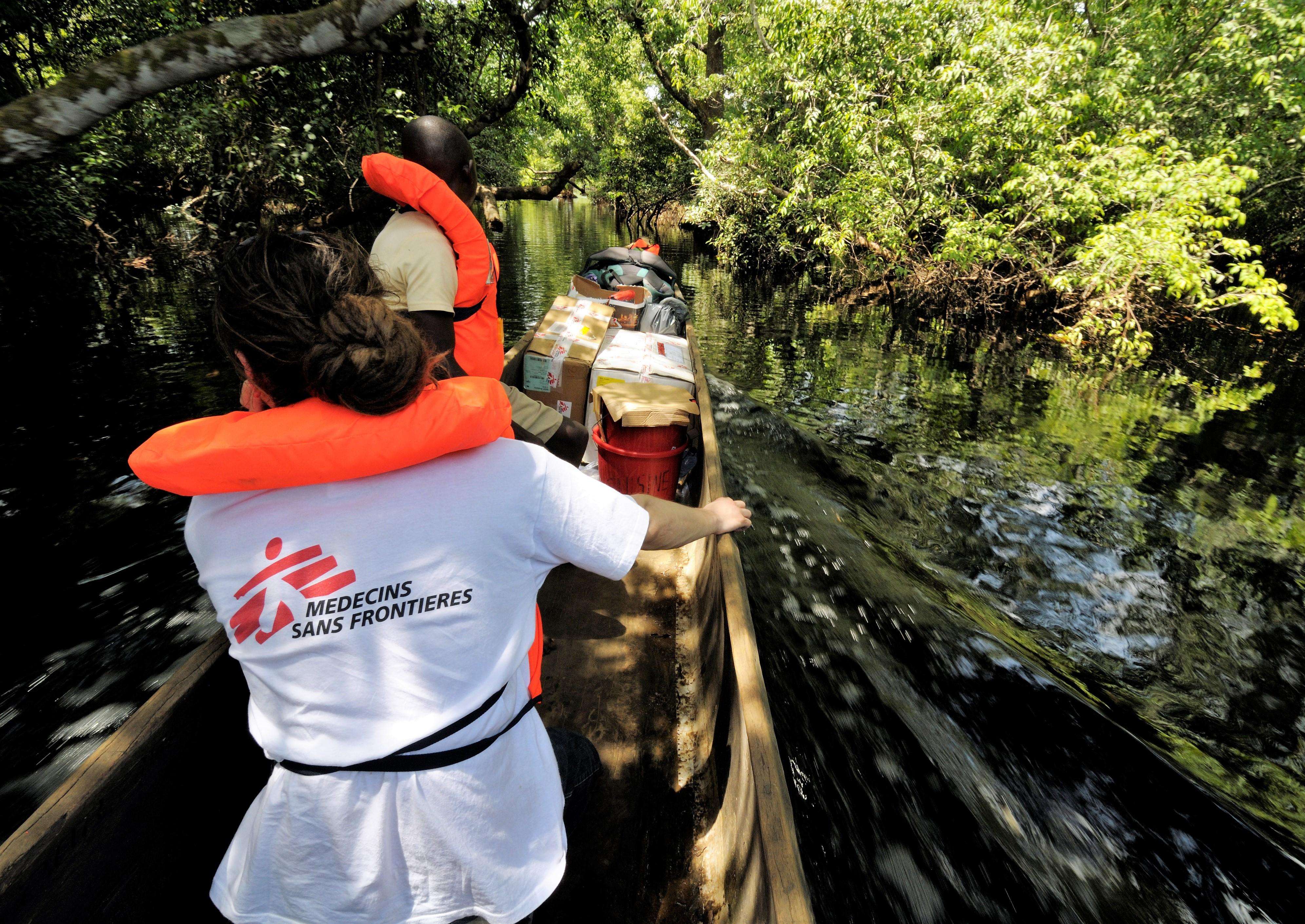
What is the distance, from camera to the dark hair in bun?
0.93 m

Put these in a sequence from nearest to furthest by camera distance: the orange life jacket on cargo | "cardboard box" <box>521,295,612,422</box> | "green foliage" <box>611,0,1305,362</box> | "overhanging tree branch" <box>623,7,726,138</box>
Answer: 1. the orange life jacket on cargo
2. "cardboard box" <box>521,295,612,422</box>
3. "green foliage" <box>611,0,1305,362</box>
4. "overhanging tree branch" <box>623,7,726,138</box>

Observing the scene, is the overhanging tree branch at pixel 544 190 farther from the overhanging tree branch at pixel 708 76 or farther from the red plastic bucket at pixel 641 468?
the red plastic bucket at pixel 641 468

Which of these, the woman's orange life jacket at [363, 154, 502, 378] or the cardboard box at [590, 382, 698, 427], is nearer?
the woman's orange life jacket at [363, 154, 502, 378]

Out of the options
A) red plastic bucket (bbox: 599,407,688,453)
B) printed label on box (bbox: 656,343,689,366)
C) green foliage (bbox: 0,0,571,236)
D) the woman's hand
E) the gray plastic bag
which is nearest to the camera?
the woman's hand

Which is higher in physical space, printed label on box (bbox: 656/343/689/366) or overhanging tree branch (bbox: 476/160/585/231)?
overhanging tree branch (bbox: 476/160/585/231)

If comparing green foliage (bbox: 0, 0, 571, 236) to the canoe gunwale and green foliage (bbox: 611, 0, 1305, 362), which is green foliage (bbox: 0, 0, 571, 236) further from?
the canoe gunwale

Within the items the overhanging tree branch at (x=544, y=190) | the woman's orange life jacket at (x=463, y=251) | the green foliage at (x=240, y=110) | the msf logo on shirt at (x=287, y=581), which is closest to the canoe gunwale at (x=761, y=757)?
the msf logo on shirt at (x=287, y=581)

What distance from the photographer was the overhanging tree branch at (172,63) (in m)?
3.50

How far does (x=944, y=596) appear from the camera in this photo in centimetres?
379

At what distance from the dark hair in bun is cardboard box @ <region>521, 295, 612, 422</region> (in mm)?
2954

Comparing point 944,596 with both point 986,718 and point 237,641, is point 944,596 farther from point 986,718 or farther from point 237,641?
point 237,641

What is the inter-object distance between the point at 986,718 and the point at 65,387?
31.2 feet

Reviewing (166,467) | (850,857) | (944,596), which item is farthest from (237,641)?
(944,596)

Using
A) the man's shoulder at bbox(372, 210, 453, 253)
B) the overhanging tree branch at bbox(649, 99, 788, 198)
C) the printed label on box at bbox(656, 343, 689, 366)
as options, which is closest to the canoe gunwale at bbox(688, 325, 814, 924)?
the man's shoulder at bbox(372, 210, 453, 253)
